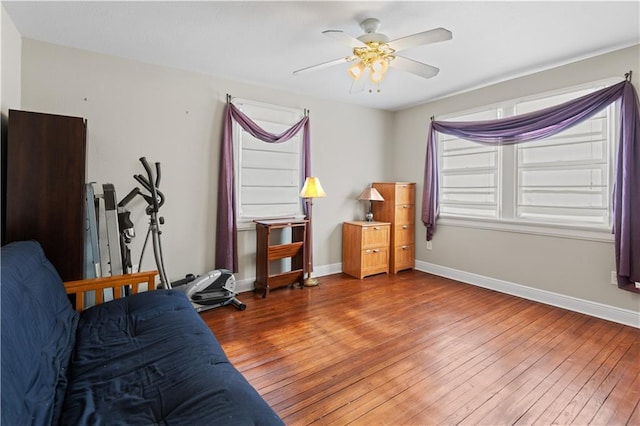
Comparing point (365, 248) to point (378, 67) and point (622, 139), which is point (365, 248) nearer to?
point (378, 67)

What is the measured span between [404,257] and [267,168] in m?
2.46

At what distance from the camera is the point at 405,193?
488 cm

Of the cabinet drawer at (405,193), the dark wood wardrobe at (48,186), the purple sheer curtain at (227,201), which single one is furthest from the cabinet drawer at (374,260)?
the dark wood wardrobe at (48,186)

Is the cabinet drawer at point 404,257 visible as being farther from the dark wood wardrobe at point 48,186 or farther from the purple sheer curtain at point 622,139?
the dark wood wardrobe at point 48,186

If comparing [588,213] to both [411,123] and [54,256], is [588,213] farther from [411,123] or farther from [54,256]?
[54,256]

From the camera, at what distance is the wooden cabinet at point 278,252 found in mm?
3766

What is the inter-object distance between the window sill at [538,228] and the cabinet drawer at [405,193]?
59 centimetres

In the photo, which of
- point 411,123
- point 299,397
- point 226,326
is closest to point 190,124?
point 226,326

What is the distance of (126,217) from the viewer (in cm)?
288

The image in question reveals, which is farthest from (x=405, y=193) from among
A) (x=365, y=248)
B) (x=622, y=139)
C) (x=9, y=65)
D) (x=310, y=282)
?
(x=9, y=65)

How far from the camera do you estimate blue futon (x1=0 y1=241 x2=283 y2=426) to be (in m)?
1.12

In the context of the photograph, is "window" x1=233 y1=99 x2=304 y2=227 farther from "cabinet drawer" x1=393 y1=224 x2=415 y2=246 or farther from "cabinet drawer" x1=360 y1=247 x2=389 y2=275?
"cabinet drawer" x1=393 y1=224 x2=415 y2=246

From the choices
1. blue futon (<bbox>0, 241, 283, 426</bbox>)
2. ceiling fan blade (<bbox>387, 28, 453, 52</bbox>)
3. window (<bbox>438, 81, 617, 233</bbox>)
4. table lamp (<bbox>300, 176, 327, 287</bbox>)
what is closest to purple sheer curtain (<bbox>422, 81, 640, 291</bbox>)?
window (<bbox>438, 81, 617, 233</bbox>)

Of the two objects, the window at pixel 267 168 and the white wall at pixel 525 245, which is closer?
the white wall at pixel 525 245
